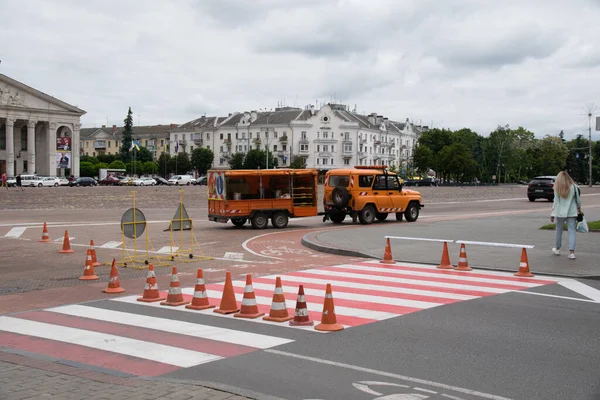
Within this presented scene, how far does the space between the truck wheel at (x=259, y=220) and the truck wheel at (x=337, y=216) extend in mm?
3437

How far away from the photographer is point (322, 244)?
19406 millimetres

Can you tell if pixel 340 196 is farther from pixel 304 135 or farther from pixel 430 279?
pixel 304 135

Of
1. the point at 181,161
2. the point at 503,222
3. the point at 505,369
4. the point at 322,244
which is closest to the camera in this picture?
the point at 505,369

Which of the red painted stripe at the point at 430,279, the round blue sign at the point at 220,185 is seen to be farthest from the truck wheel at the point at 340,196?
the red painted stripe at the point at 430,279

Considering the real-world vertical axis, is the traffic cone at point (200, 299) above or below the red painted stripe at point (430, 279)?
above

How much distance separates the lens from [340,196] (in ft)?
91.2

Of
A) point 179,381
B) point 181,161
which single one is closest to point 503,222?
point 179,381

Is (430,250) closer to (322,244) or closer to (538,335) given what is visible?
(322,244)

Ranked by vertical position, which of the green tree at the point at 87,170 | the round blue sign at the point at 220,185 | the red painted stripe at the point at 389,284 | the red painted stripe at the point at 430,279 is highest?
the green tree at the point at 87,170

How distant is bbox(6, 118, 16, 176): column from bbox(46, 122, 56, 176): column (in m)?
5.87

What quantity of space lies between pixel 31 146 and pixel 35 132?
18.2ft

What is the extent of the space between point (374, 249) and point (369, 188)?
10637 mm

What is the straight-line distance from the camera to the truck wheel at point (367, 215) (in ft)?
92.2

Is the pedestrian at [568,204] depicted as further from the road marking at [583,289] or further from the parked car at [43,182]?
the parked car at [43,182]
